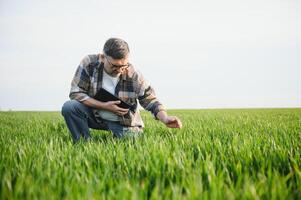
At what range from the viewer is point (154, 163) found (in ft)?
6.97

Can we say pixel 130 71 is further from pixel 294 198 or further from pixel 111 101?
pixel 294 198

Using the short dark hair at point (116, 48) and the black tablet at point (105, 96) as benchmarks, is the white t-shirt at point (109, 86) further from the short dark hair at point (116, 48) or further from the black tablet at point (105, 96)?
the short dark hair at point (116, 48)

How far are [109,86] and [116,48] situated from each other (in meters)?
0.65

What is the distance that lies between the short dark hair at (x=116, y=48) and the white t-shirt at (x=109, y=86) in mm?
416

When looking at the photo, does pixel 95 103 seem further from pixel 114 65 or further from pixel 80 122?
pixel 114 65

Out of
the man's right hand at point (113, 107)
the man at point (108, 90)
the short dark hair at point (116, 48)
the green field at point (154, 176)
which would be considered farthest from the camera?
the man at point (108, 90)

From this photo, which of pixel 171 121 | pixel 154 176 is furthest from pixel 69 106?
pixel 154 176

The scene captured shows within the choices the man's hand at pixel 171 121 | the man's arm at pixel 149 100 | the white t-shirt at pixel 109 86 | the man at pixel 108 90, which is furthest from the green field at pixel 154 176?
the white t-shirt at pixel 109 86

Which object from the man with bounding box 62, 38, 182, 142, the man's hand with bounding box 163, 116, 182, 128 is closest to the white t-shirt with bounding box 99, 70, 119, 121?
the man with bounding box 62, 38, 182, 142

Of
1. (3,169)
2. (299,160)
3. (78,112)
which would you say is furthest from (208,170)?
(78,112)

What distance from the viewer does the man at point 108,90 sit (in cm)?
398

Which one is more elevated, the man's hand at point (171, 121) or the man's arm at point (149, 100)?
the man's arm at point (149, 100)

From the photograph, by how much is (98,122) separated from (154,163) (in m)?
2.30

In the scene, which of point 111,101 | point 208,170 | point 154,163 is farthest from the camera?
point 111,101
